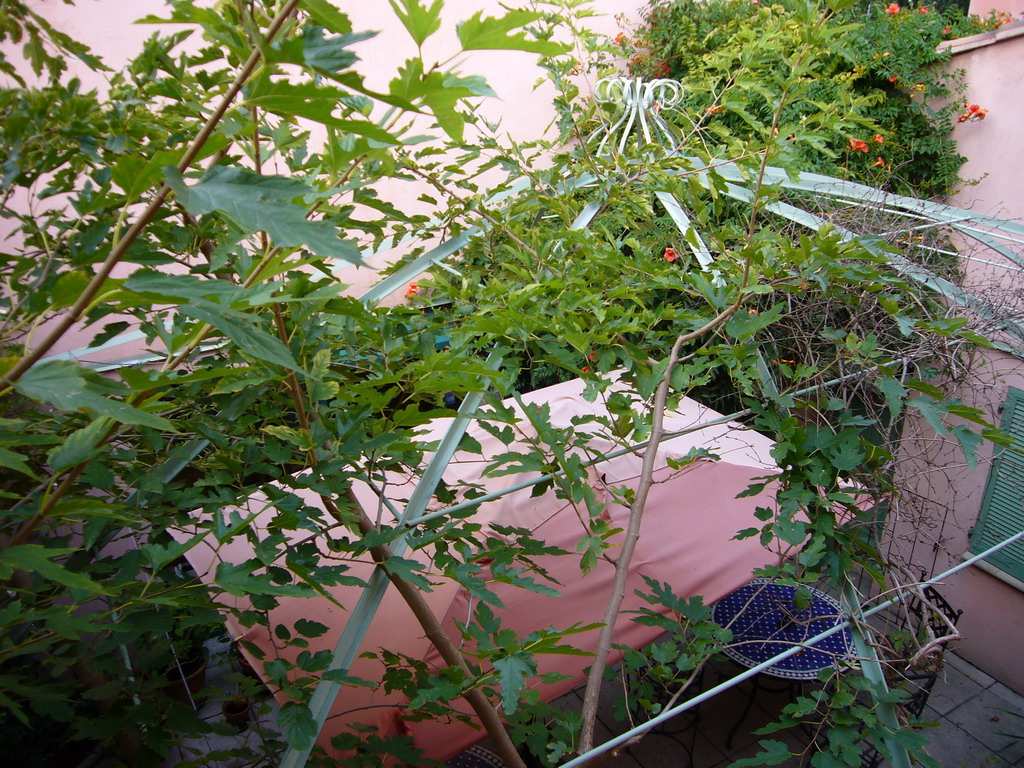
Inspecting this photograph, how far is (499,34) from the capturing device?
2.20ft

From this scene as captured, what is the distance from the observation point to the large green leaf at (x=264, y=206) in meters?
0.59

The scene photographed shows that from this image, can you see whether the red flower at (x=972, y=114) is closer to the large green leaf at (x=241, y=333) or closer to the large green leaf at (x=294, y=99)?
the large green leaf at (x=294, y=99)

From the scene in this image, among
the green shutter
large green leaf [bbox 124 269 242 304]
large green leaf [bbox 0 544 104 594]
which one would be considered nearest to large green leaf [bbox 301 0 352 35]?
large green leaf [bbox 124 269 242 304]

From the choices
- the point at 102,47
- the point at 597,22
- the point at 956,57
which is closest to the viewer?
the point at 102,47

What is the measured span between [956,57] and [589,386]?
5167 mm

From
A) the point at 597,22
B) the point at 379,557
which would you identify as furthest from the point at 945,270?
the point at 597,22

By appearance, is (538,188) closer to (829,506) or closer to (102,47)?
(829,506)

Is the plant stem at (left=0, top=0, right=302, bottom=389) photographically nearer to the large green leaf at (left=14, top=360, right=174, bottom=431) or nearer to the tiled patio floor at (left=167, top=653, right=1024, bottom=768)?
the large green leaf at (left=14, top=360, right=174, bottom=431)

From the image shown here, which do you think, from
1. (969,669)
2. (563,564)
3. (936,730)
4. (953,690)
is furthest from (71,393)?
(969,669)

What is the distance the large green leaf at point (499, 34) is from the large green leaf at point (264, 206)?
0.79 feet

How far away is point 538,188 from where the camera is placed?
7.86ft

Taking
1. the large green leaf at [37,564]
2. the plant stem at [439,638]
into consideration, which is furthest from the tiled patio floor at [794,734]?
the large green leaf at [37,564]

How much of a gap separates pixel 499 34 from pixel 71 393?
22.6 inches

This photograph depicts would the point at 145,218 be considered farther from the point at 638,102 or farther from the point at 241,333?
the point at 638,102
